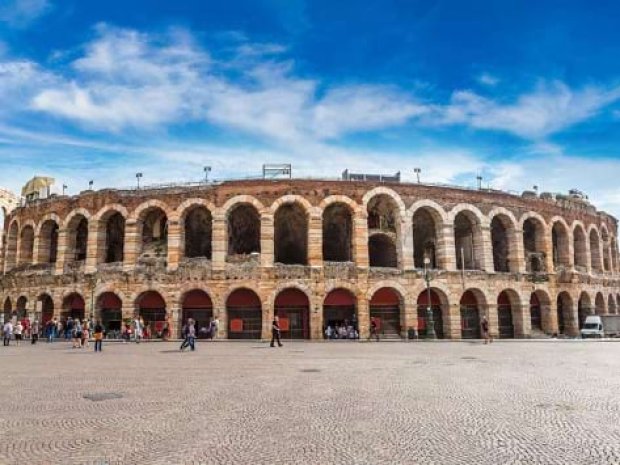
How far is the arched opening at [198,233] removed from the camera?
3272 centimetres

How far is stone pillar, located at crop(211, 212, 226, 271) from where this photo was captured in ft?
93.8

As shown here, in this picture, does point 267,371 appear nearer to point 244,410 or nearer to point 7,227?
point 244,410

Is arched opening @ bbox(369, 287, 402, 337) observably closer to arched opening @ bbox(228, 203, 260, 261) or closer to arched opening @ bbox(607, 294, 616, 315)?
arched opening @ bbox(228, 203, 260, 261)

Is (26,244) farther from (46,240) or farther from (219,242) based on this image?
(219,242)

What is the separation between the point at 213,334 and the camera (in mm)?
27516

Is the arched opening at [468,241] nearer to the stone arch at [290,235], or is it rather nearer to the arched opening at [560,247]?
the arched opening at [560,247]

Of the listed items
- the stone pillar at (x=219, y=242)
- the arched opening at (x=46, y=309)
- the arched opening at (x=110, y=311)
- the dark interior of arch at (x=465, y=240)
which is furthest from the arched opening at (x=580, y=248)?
the arched opening at (x=46, y=309)

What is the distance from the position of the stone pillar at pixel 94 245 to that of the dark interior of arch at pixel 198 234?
5.36 meters

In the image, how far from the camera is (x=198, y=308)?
29219 millimetres

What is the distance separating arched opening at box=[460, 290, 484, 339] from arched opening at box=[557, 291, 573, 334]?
7.47 meters

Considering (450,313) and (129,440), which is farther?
(450,313)

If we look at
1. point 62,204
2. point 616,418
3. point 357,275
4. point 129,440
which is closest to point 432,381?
point 616,418

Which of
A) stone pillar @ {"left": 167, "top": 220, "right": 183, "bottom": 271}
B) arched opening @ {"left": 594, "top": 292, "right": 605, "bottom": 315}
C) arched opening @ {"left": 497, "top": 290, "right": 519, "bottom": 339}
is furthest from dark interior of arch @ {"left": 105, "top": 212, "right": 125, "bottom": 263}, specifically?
arched opening @ {"left": 594, "top": 292, "right": 605, "bottom": 315}

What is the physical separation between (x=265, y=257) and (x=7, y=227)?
74.2 ft
